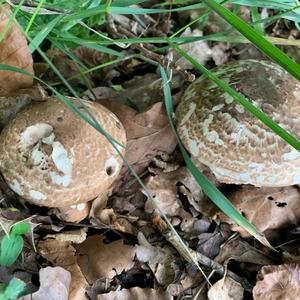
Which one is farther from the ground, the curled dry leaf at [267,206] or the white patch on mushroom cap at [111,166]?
the white patch on mushroom cap at [111,166]

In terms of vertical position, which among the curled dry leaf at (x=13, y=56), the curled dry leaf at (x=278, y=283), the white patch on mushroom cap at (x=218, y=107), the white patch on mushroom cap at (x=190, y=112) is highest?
the curled dry leaf at (x=13, y=56)

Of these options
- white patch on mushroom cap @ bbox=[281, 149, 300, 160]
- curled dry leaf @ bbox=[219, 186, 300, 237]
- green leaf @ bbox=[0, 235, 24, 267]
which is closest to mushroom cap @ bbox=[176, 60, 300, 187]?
white patch on mushroom cap @ bbox=[281, 149, 300, 160]

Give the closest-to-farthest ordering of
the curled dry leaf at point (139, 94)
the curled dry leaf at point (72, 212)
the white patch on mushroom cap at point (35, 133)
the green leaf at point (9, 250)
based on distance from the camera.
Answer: the green leaf at point (9, 250)
the white patch on mushroom cap at point (35, 133)
the curled dry leaf at point (72, 212)
the curled dry leaf at point (139, 94)

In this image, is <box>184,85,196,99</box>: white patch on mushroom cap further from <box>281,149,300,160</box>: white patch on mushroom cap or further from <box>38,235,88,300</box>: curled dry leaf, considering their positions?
<box>38,235,88,300</box>: curled dry leaf

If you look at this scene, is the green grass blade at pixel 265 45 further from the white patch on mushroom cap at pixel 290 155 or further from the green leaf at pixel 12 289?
the green leaf at pixel 12 289

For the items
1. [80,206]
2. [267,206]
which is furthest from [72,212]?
[267,206]

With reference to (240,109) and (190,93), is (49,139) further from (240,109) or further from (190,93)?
(240,109)

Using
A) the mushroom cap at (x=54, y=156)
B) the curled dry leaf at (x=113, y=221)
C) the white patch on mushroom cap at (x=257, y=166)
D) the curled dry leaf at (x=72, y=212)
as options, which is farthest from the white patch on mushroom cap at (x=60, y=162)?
the white patch on mushroom cap at (x=257, y=166)
